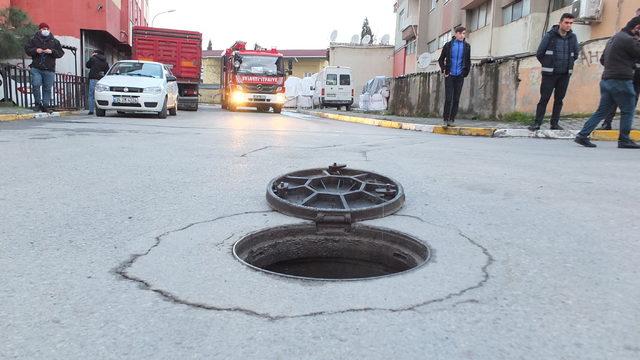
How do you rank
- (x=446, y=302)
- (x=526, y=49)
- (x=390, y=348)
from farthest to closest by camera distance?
(x=526, y=49) < (x=446, y=302) < (x=390, y=348)

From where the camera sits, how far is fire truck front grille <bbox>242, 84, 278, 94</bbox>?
75.3 feet

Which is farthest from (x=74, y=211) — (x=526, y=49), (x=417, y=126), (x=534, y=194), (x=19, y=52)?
(x=526, y=49)

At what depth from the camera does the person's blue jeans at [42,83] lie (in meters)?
12.7

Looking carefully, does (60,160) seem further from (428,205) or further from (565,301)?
(565,301)

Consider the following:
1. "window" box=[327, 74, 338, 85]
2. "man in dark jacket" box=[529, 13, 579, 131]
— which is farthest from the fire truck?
"man in dark jacket" box=[529, 13, 579, 131]

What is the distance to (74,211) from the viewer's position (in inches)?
145

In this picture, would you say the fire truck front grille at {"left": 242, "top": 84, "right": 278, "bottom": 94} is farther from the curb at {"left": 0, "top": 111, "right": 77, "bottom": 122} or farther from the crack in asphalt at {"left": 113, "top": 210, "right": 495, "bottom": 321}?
the crack in asphalt at {"left": 113, "top": 210, "right": 495, "bottom": 321}

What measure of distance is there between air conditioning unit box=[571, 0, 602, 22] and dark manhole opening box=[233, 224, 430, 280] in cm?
1439

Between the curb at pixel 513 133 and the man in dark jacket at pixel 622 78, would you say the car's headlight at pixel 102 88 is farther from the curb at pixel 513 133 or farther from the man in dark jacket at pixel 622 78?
the man in dark jacket at pixel 622 78

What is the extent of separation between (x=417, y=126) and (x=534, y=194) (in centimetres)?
763

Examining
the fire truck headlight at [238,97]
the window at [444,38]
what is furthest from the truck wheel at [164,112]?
the window at [444,38]

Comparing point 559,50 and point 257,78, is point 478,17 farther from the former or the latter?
point 559,50

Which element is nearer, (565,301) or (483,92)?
(565,301)

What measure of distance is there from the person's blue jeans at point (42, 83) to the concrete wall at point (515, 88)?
35.2ft
